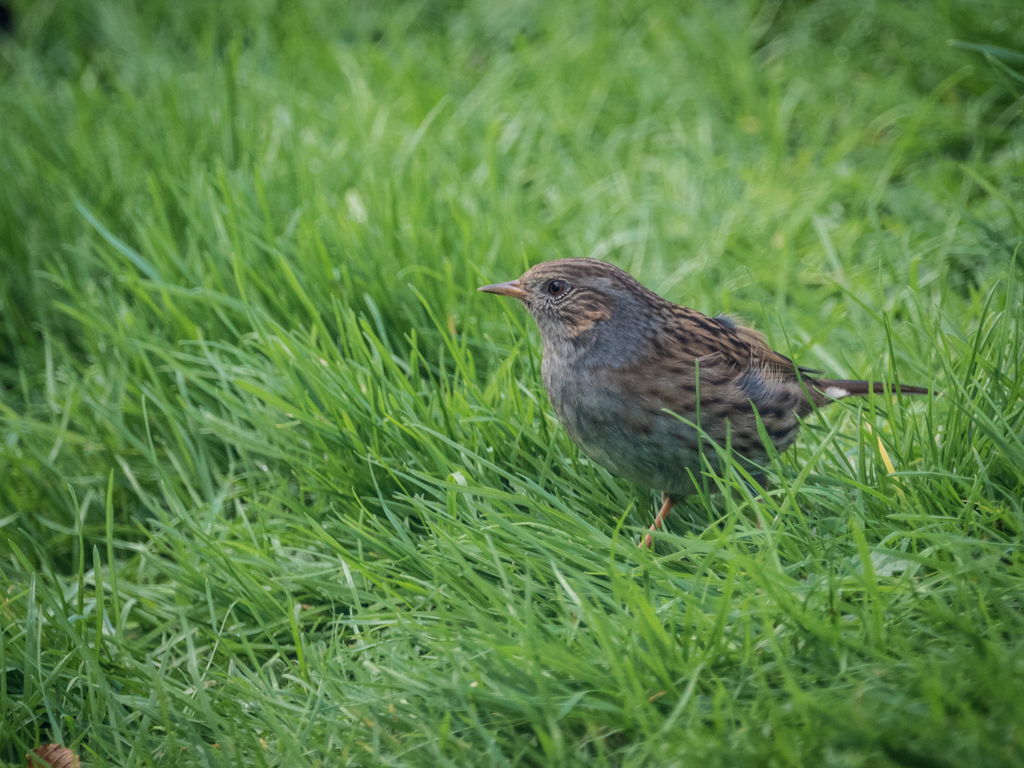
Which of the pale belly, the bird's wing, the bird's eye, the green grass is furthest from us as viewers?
the bird's eye

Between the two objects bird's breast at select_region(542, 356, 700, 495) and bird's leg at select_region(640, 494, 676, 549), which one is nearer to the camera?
bird's breast at select_region(542, 356, 700, 495)

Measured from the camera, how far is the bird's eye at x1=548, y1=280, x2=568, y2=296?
2.98 metres

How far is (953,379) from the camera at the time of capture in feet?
8.36

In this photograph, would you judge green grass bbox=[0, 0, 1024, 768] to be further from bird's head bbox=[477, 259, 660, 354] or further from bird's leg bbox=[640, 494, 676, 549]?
bird's head bbox=[477, 259, 660, 354]

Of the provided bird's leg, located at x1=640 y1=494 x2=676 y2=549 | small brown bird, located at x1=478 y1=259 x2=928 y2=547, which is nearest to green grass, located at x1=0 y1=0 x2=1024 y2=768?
bird's leg, located at x1=640 y1=494 x2=676 y2=549

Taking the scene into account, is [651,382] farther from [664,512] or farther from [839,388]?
[839,388]

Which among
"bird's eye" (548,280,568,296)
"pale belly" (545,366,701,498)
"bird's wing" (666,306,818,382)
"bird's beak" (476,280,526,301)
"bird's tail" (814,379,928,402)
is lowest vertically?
"pale belly" (545,366,701,498)

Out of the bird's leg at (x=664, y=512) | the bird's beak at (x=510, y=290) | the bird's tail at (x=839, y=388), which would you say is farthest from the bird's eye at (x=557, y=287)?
the bird's tail at (x=839, y=388)

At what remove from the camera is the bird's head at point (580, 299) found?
286 cm

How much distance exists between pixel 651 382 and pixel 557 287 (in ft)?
1.62

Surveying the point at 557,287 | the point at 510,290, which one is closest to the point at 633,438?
the point at 557,287

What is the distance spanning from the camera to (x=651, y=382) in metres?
2.72

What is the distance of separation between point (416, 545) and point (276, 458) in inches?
31.1

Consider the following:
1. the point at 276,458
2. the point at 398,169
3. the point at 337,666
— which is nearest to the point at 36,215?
the point at 398,169
